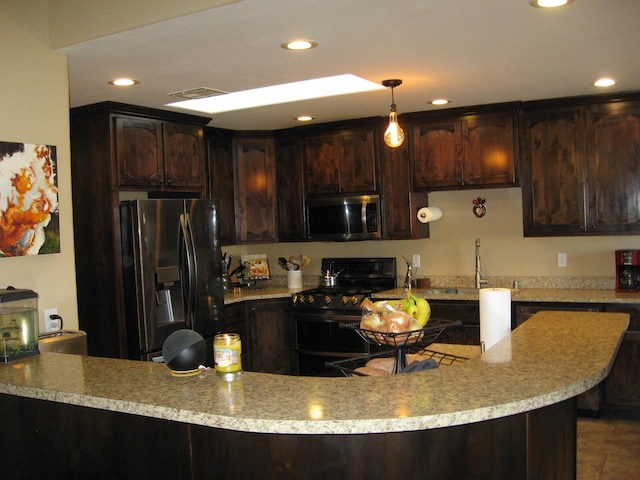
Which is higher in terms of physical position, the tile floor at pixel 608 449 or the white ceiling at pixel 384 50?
the white ceiling at pixel 384 50

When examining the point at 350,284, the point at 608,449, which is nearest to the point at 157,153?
the point at 350,284

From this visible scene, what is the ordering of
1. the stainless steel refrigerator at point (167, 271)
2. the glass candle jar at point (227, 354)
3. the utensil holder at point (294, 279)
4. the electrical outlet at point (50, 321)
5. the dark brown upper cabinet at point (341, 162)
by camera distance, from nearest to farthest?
the glass candle jar at point (227, 354) < the electrical outlet at point (50, 321) < the stainless steel refrigerator at point (167, 271) < the dark brown upper cabinet at point (341, 162) < the utensil holder at point (294, 279)

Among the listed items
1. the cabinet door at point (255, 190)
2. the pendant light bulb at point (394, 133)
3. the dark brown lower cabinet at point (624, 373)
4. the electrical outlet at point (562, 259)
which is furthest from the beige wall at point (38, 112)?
the electrical outlet at point (562, 259)

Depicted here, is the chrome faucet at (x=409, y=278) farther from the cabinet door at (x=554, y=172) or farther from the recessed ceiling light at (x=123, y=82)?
the recessed ceiling light at (x=123, y=82)

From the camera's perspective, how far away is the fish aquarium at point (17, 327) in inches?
106

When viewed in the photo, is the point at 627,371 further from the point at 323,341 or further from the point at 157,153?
the point at 157,153

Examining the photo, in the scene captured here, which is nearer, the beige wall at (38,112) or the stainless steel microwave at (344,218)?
the beige wall at (38,112)

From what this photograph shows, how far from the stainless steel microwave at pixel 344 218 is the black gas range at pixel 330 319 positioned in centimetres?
44

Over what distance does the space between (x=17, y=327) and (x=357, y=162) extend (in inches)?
135

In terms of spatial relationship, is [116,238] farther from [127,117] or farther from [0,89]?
[0,89]

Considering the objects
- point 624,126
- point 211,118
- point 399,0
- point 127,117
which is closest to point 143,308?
point 127,117

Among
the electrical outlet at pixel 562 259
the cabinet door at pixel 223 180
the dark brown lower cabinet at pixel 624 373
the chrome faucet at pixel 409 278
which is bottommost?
the dark brown lower cabinet at pixel 624 373

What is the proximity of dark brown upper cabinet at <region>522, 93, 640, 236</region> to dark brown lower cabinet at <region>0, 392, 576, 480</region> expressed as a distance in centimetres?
275

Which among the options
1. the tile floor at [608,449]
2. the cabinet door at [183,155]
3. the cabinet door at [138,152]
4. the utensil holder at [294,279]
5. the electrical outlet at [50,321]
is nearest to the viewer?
the electrical outlet at [50,321]
